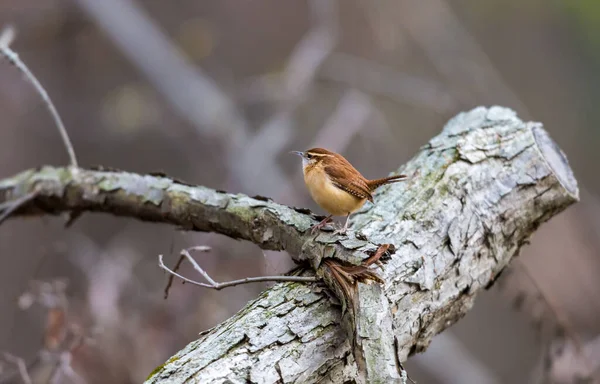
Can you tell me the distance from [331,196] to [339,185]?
2.2 inches

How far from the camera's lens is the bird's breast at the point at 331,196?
2426mm

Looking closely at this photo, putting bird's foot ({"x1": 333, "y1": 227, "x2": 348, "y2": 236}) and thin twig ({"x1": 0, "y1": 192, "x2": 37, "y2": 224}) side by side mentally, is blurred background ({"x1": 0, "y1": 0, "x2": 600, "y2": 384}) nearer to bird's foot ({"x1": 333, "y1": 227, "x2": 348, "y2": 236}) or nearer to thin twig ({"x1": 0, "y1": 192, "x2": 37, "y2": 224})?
thin twig ({"x1": 0, "y1": 192, "x2": 37, "y2": 224})

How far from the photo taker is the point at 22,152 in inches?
289

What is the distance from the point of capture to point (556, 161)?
9.30ft

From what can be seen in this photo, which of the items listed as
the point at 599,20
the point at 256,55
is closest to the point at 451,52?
the point at 256,55

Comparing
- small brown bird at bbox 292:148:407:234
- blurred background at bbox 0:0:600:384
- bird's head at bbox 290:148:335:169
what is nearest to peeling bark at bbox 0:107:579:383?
small brown bird at bbox 292:148:407:234

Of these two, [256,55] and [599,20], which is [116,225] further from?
[599,20]

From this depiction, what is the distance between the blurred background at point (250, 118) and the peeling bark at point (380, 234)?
1.50 m

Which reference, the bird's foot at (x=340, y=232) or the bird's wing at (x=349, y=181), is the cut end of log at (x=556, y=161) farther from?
the bird's foot at (x=340, y=232)

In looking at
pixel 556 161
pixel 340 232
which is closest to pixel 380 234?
pixel 340 232

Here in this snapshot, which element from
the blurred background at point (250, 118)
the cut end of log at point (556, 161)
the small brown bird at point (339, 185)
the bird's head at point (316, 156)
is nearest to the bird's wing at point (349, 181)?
the small brown bird at point (339, 185)

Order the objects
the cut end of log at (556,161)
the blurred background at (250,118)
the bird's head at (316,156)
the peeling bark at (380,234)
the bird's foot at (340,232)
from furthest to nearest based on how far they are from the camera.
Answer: the blurred background at (250,118) → the cut end of log at (556,161) → the bird's head at (316,156) → the bird's foot at (340,232) → the peeling bark at (380,234)

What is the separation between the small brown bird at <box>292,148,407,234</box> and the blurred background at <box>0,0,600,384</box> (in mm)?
1994

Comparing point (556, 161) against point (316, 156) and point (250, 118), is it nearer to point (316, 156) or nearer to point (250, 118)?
point (316, 156)
